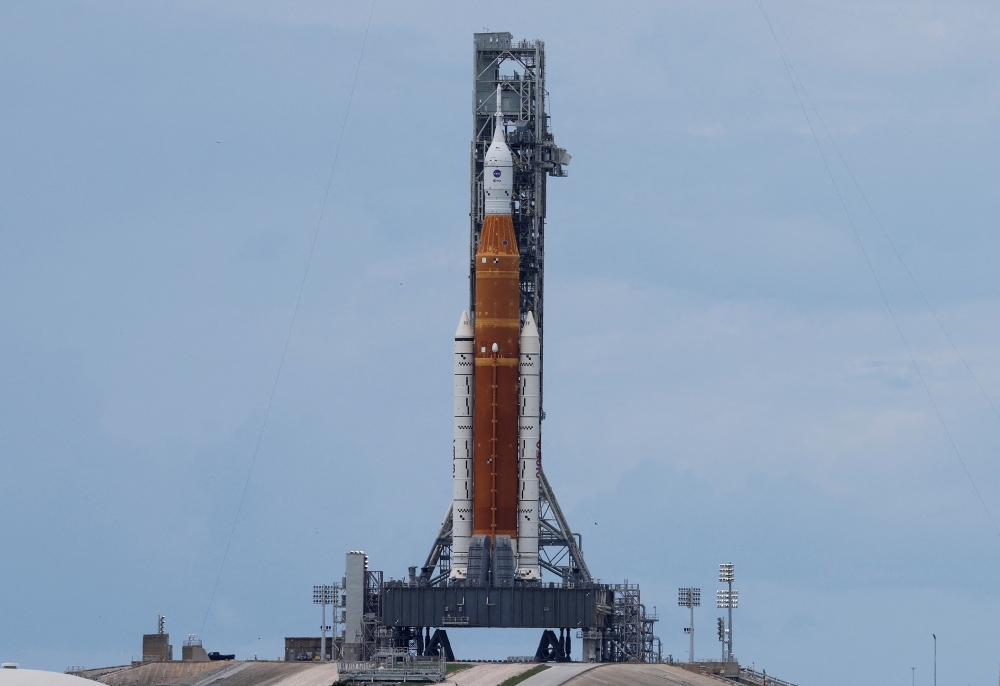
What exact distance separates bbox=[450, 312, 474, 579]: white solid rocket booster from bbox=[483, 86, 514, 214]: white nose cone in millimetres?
7141

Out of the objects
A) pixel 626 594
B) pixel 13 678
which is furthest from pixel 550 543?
pixel 13 678

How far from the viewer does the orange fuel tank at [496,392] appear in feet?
452

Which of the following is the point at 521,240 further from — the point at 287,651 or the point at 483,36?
the point at 287,651

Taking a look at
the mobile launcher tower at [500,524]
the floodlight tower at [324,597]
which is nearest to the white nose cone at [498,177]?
the mobile launcher tower at [500,524]

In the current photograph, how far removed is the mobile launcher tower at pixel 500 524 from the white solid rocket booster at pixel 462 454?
6cm

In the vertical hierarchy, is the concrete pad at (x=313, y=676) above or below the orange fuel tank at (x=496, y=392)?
below

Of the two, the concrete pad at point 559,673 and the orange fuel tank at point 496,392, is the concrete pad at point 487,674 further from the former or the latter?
the orange fuel tank at point 496,392

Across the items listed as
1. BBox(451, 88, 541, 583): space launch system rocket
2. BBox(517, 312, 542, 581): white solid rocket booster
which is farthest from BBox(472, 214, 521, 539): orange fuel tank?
BBox(517, 312, 542, 581): white solid rocket booster

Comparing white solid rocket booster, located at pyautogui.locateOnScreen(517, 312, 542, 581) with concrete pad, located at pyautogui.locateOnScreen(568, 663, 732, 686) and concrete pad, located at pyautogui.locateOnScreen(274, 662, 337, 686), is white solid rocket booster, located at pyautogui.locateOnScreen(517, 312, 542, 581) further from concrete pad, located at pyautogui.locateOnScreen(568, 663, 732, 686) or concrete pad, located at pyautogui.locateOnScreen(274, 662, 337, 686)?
concrete pad, located at pyautogui.locateOnScreen(274, 662, 337, 686)

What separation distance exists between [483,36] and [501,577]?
33209 mm

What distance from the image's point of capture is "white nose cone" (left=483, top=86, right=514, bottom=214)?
140000 millimetres

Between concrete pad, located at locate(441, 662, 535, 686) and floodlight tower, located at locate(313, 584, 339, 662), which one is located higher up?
floodlight tower, located at locate(313, 584, 339, 662)

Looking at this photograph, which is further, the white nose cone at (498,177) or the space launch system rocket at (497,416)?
the white nose cone at (498,177)

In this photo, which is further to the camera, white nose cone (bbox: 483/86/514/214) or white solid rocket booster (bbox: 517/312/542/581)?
white nose cone (bbox: 483/86/514/214)
